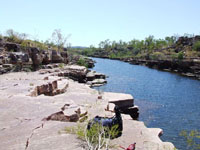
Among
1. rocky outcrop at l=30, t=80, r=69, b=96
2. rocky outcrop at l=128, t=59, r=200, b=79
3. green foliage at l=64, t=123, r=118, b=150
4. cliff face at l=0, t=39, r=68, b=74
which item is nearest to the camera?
green foliage at l=64, t=123, r=118, b=150

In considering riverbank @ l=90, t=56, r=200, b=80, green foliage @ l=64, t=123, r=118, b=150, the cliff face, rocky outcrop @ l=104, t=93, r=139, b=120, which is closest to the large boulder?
the cliff face

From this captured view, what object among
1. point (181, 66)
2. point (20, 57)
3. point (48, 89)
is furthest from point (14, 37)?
point (181, 66)

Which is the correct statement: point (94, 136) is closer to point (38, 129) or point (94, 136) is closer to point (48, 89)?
point (38, 129)

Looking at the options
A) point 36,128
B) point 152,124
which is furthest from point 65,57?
point 36,128

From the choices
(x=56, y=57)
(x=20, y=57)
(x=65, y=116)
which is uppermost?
(x=20, y=57)

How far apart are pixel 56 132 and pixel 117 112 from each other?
1.39 meters

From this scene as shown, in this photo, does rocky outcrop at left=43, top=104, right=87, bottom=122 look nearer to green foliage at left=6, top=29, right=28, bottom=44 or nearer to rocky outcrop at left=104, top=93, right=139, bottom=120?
rocky outcrop at left=104, top=93, right=139, bottom=120

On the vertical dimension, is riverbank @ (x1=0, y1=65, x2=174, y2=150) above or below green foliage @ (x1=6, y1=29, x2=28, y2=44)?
below

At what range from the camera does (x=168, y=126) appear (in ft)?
35.7

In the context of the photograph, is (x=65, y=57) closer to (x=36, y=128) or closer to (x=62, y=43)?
(x=62, y=43)

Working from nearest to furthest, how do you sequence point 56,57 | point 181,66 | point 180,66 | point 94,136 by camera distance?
point 94,136 → point 56,57 → point 181,66 → point 180,66

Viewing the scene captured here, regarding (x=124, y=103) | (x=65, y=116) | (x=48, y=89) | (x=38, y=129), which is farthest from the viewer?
(x=124, y=103)

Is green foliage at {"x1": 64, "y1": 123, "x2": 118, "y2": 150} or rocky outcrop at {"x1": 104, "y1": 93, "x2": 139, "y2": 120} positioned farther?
rocky outcrop at {"x1": 104, "y1": 93, "x2": 139, "y2": 120}

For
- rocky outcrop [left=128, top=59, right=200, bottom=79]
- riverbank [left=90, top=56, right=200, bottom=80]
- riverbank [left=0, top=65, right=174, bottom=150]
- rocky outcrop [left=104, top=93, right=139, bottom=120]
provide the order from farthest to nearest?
rocky outcrop [left=128, top=59, right=200, bottom=79]
riverbank [left=90, top=56, right=200, bottom=80]
rocky outcrop [left=104, top=93, right=139, bottom=120]
riverbank [left=0, top=65, right=174, bottom=150]
